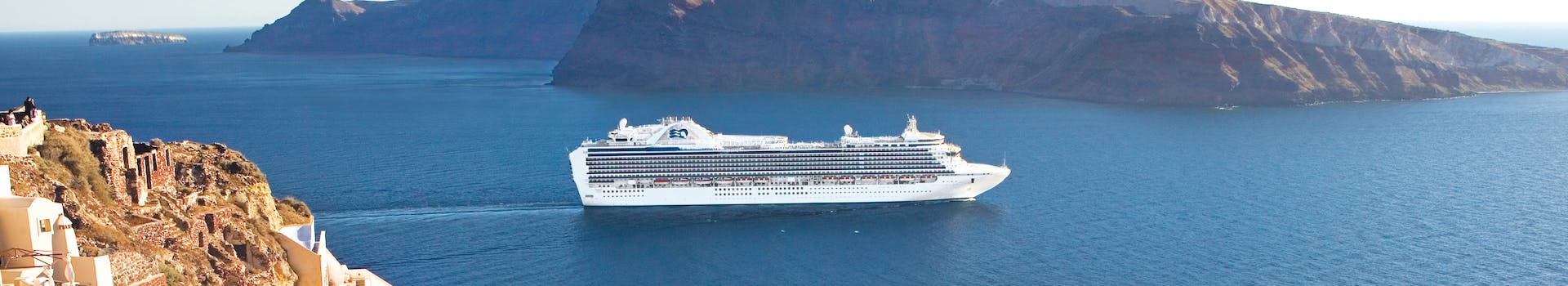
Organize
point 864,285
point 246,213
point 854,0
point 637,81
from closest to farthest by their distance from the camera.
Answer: point 246,213, point 864,285, point 637,81, point 854,0

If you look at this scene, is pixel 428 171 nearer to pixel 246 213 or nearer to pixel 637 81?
pixel 246 213

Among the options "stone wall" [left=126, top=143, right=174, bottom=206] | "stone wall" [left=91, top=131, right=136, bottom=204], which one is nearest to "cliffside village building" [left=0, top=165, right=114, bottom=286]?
"stone wall" [left=91, top=131, right=136, bottom=204]

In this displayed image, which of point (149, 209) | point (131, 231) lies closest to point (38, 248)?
point (131, 231)

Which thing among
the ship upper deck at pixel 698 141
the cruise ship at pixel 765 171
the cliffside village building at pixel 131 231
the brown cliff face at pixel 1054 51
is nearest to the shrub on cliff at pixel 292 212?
the cliffside village building at pixel 131 231

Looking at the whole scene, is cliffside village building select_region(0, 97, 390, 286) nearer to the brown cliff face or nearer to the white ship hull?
the white ship hull

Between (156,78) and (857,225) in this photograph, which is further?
(156,78)

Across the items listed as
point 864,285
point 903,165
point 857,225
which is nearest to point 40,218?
point 864,285

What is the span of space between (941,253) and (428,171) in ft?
102

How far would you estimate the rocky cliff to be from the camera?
82.1 feet

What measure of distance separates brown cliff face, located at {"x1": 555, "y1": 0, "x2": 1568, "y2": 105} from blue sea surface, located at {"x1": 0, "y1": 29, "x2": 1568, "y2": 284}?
1340 cm

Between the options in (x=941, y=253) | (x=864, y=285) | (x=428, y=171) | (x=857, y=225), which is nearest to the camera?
(x=864, y=285)

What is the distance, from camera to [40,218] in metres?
19.5

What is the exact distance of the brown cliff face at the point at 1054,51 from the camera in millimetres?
130500

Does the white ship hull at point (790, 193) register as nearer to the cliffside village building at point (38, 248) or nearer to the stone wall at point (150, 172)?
the stone wall at point (150, 172)
